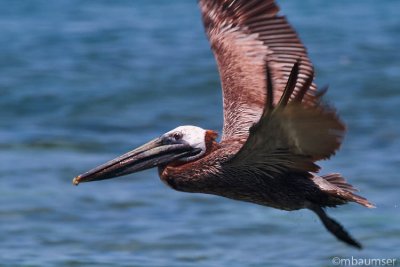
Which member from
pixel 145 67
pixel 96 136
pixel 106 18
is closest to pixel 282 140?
pixel 96 136

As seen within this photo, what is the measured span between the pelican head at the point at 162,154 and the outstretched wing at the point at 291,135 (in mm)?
552

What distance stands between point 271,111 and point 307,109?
20 cm

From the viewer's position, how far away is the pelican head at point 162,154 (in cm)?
696

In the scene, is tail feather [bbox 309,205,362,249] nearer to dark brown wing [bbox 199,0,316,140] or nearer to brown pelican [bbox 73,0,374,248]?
brown pelican [bbox 73,0,374,248]

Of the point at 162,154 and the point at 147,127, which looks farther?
the point at 147,127

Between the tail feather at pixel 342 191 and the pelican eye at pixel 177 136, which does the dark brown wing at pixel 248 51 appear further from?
Answer: the tail feather at pixel 342 191

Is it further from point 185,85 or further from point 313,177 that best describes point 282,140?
point 185,85

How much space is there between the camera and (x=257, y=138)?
19.6ft

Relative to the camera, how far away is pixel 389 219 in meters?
9.52

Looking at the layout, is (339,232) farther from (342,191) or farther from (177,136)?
(177,136)

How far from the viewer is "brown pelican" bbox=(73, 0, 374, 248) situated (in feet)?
18.8

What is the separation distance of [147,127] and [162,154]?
615 cm

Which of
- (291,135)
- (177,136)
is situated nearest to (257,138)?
(291,135)

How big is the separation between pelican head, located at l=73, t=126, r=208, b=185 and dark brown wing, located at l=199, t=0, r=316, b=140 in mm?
449
